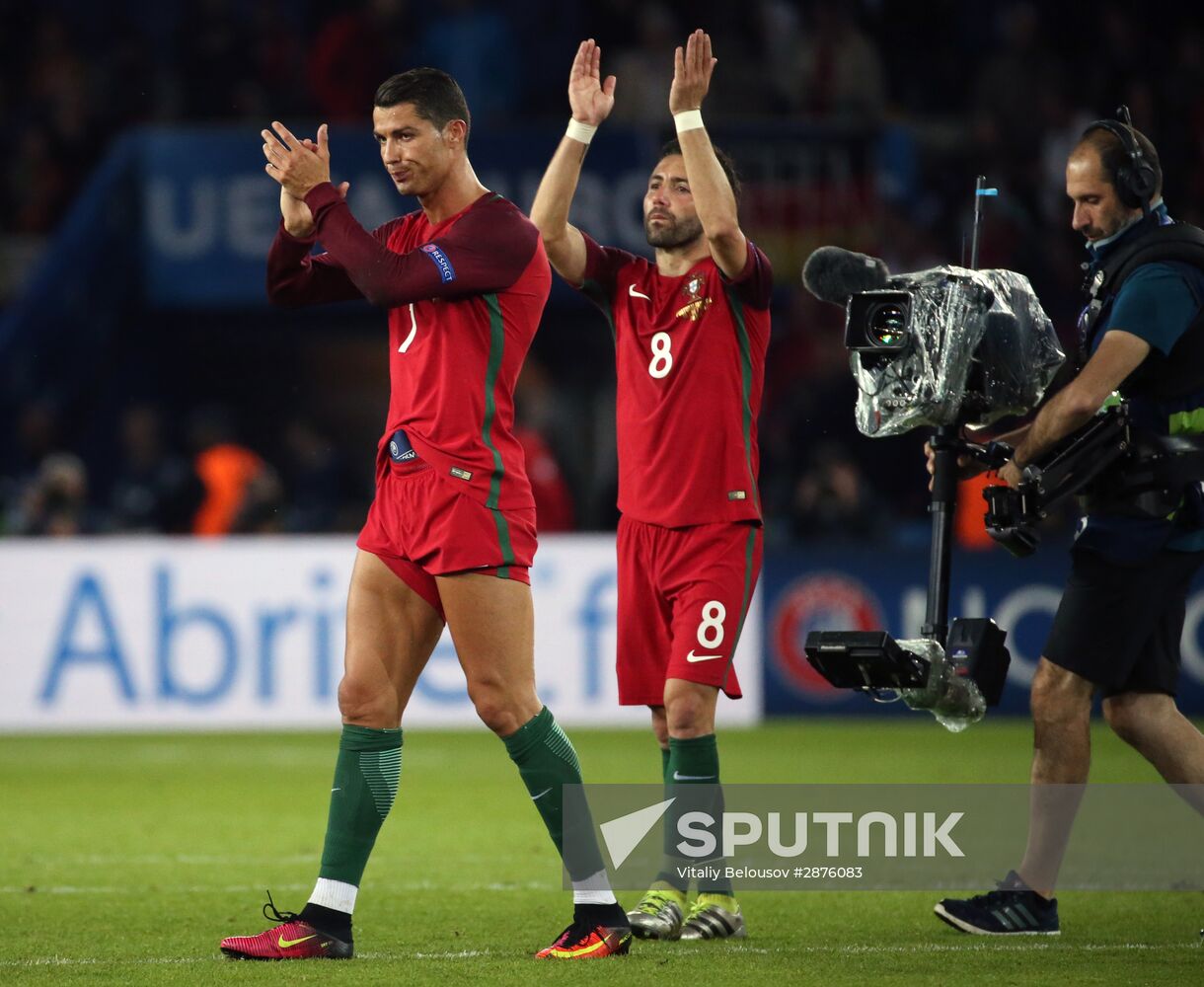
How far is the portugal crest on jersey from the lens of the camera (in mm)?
5773

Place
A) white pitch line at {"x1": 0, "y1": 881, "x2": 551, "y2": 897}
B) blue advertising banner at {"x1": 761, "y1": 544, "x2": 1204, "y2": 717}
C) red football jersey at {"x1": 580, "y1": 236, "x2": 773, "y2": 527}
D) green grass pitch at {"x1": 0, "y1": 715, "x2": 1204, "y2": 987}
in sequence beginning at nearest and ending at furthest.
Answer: green grass pitch at {"x1": 0, "y1": 715, "x2": 1204, "y2": 987}, red football jersey at {"x1": 580, "y1": 236, "x2": 773, "y2": 527}, white pitch line at {"x1": 0, "y1": 881, "x2": 551, "y2": 897}, blue advertising banner at {"x1": 761, "y1": 544, "x2": 1204, "y2": 717}

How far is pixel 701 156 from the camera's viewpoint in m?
5.52

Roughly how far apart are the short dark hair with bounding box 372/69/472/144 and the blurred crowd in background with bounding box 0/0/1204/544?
8227 mm

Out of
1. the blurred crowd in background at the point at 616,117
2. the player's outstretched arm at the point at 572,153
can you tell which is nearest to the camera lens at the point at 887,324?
the player's outstretched arm at the point at 572,153

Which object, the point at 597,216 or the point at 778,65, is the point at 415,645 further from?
the point at 778,65

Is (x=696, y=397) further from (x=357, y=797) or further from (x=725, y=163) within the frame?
(x=357, y=797)

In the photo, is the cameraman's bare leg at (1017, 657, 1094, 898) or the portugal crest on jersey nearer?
the cameraman's bare leg at (1017, 657, 1094, 898)

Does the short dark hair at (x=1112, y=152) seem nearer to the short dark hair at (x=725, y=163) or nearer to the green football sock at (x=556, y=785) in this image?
the short dark hair at (x=725, y=163)

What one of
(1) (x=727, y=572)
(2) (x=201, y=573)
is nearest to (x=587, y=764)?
(2) (x=201, y=573)

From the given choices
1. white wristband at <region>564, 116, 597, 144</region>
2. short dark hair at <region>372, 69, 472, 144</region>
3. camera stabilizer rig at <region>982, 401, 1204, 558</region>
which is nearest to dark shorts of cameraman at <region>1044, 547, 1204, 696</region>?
camera stabilizer rig at <region>982, 401, 1204, 558</region>

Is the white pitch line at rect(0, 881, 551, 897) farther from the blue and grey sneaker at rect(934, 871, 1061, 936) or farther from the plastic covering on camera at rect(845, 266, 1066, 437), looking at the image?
the plastic covering on camera at rect(845, 266, 1066, 437)

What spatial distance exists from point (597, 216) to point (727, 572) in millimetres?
9751

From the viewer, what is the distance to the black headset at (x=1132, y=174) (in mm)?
5410

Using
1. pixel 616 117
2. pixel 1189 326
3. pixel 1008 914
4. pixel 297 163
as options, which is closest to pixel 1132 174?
pixel 1189 326
